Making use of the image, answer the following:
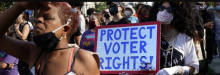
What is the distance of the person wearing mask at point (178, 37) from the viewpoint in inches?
159

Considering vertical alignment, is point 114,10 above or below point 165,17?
above

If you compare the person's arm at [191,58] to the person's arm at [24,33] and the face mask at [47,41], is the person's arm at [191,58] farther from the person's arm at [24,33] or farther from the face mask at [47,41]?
the person's arm at [24,33]

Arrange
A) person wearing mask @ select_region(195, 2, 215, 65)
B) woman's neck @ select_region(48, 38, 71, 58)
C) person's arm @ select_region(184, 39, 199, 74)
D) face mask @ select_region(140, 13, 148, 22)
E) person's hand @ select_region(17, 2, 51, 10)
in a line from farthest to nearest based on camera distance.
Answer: person wearing mask @ select_region(195, 2, 215, 65), face mask @ select_region(140, 13, 148, 22), person's arm @ select_region(184, 39, 199, 74), woman's neck @ select_region(48, 38, 71, 58), person's hand @ select_region(17, 2, 51, 10)

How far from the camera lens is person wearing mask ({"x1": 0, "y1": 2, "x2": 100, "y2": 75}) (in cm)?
267

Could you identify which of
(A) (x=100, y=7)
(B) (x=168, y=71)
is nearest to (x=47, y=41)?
(B) (x=168, y=71)

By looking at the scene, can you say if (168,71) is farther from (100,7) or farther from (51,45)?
(100,7)

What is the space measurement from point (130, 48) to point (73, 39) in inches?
136

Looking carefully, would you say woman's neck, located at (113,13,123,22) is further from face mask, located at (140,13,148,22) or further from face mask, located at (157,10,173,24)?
face mask, located at (157,10,173,24)

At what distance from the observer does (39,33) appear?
2709mm

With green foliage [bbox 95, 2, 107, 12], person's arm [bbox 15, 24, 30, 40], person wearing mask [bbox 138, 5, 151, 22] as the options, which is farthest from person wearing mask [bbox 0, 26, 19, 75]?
green foliage [bbox 95, 2, 107, 12]

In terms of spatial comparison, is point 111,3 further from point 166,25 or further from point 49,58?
point 49,58

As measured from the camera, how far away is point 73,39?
7.50 m

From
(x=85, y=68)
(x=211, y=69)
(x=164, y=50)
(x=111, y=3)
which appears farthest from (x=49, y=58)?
(x=211, y=69)

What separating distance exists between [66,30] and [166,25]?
1.84 metres
